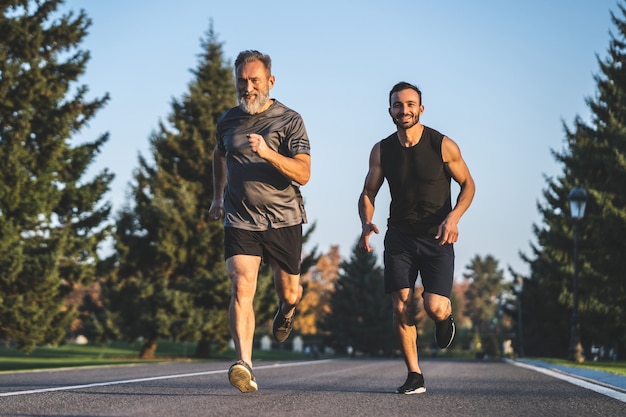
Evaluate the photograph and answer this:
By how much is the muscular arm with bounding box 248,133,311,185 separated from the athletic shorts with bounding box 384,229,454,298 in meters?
1.16

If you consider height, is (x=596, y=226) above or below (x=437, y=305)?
above

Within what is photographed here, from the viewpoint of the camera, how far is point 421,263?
7703 millimetres

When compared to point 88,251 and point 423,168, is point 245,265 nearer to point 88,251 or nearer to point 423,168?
point 423,168

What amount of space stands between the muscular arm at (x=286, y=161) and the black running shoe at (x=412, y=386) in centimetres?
198

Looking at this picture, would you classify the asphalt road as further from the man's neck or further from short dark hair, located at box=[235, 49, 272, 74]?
short dark hair, located at box=[235, 49, 272, 74]

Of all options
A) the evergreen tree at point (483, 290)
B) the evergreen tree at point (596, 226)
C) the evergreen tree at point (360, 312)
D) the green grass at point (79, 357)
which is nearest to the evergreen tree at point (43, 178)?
the green grass at point (79, 357)

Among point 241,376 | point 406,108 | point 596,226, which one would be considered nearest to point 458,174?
point 406,108

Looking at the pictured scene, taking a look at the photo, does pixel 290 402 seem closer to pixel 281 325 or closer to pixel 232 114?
pixel 281 325

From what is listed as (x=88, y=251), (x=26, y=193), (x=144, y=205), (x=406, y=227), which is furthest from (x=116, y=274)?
(x=406, y=227)

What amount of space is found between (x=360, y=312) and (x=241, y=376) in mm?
58190

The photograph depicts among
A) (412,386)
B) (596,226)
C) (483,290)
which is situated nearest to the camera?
(412,386)

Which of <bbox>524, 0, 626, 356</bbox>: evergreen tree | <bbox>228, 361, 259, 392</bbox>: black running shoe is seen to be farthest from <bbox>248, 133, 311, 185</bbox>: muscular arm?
<bbox>524, 0, 626, 356</bbox>: evergreen tree

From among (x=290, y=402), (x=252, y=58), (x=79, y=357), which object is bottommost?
(x=290, y=402)

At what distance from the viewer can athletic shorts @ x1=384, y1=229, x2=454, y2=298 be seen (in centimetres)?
759
